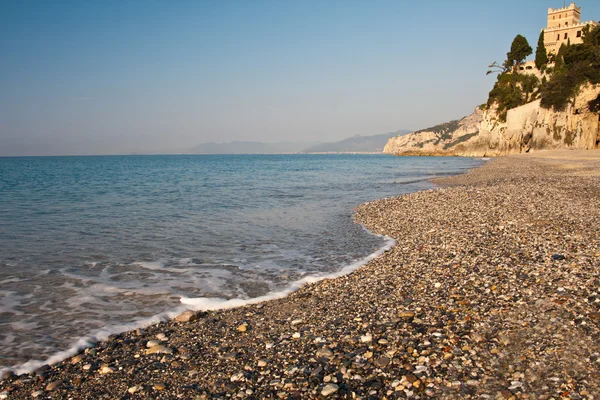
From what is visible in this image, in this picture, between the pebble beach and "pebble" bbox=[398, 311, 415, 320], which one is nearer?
the pebble beach

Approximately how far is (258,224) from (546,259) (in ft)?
37.1

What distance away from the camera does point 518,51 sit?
91.5 metres

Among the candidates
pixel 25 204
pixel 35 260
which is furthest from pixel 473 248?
pixel 25 204

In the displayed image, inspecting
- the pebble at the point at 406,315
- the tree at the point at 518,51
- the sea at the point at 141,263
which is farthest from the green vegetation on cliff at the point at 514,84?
the pebble at the point at 406,315

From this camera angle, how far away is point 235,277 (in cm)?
Answer: 941

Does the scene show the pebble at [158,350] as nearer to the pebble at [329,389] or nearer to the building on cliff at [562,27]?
the pebble at [329,389]

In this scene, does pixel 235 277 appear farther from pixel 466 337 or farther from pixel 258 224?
pixel 258 224

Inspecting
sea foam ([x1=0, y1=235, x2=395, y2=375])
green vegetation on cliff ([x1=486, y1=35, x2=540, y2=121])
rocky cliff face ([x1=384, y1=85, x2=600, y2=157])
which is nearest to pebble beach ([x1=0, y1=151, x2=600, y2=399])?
sea foam ([x1=0, y1=235, x2=395, y2=375])

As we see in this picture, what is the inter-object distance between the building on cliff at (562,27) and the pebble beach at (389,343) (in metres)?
106

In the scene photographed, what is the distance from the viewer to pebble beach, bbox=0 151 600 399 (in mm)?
4266

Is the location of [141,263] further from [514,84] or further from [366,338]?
[514,84]

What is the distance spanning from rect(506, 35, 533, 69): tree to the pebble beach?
10101 centimetres

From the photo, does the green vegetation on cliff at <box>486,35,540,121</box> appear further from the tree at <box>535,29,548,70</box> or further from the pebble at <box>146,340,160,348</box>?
the pebble at <box>146,340,160,348</box>

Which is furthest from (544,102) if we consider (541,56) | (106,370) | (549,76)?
(106,370)
